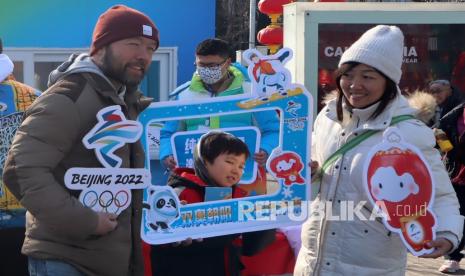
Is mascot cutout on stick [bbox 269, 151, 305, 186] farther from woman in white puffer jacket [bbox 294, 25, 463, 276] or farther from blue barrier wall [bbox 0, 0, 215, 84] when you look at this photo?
blue barrier wall [bbox 0, 0, 215, 84]

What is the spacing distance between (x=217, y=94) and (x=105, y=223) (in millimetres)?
1524

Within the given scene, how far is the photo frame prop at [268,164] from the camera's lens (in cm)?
341

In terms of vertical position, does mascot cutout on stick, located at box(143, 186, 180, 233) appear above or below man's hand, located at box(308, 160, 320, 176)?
below

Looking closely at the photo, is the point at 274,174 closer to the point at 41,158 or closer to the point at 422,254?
the point at 422,254

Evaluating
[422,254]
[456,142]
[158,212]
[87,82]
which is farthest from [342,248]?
[456,142]

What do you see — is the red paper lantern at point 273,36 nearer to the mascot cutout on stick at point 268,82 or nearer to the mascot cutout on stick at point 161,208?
the mascot cutout on stick at point 268,82

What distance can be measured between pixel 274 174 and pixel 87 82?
3.50 ft

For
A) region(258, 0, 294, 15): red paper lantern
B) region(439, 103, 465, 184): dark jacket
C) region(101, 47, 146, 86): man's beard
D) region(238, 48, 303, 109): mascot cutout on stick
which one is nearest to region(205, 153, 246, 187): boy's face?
region(238, 48, 303, 109): mascot cutout on stick

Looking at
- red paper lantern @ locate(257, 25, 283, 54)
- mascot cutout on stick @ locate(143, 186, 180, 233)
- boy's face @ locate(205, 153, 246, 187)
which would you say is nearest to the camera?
mascot cutout on stick @ locate(143, 186, 180, 233)

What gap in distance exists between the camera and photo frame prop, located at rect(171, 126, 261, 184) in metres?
3.53

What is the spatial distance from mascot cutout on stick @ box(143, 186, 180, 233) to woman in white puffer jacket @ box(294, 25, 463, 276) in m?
0.66

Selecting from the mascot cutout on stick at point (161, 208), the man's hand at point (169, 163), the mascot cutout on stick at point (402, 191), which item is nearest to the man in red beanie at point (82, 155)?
the mascot cutout on stick at point (161, 208)

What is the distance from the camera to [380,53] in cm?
299

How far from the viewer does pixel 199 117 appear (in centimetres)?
350
